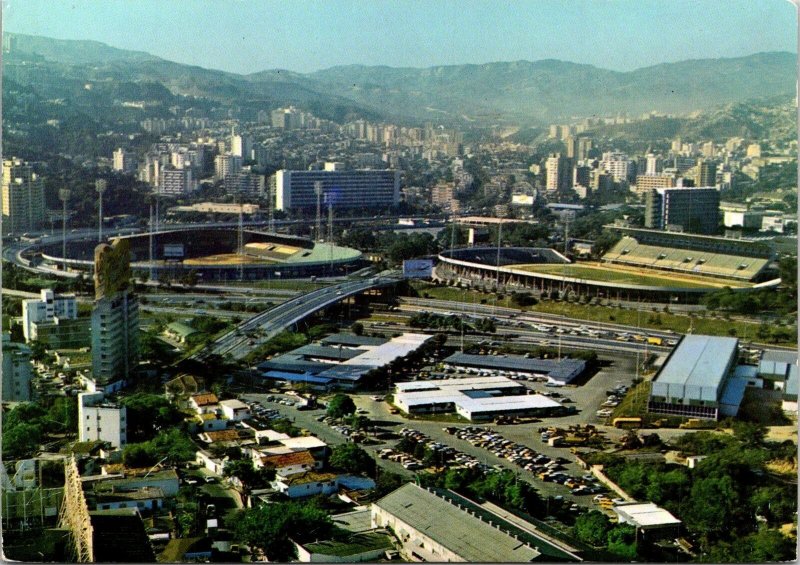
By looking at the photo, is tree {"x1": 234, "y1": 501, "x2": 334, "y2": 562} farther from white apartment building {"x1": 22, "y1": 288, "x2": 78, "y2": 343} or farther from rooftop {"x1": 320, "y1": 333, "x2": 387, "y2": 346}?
white apartment building {"x1": 22, "y1": 288, "x2": 78, "y2": 343}

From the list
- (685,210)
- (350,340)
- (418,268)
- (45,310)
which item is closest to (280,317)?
(350,340)

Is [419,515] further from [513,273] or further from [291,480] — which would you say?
[513,273]

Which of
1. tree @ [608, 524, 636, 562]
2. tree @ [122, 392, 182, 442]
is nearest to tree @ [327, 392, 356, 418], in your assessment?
tree @ [122, 392, 182, 442]

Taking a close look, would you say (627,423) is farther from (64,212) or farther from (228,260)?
(64,212)

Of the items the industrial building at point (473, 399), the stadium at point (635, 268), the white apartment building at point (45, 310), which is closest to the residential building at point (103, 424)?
the industrial building at point (473, 399)

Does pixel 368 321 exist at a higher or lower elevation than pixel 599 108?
lower

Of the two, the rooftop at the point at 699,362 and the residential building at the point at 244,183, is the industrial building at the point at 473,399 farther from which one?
the residential building at the point at 244,183

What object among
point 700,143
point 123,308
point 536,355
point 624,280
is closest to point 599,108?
point 700,143
